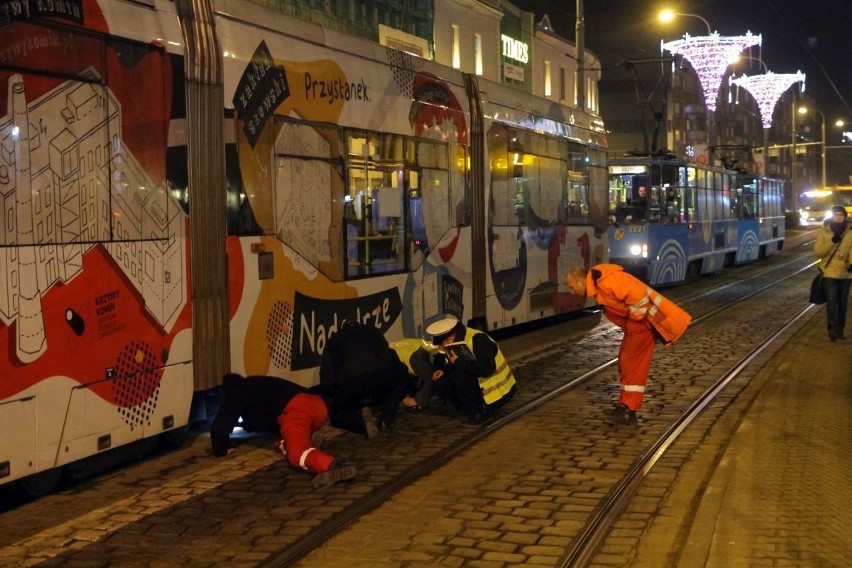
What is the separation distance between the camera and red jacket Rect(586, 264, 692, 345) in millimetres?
8547

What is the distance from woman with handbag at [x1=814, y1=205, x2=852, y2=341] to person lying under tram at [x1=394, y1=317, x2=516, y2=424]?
6556 mm

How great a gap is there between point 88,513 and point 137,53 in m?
2.95

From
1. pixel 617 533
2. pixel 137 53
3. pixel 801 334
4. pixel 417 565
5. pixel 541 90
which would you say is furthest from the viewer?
pixel 541 90

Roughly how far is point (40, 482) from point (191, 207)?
212 centimetres

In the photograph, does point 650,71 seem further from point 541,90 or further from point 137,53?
point 137,53

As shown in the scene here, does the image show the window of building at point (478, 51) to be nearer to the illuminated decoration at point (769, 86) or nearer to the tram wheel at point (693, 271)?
the illuminated decoration at point (769, 86)

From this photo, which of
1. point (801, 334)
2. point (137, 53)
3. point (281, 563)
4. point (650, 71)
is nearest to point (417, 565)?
point (281, 563)

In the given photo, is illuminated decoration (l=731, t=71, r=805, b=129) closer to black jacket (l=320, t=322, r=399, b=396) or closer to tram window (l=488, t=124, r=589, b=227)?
tram window (l=488, t=124, r=589, b=227)

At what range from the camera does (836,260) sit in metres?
13.8

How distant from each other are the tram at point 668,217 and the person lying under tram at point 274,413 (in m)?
16.7

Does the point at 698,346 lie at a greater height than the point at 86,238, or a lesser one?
lesser

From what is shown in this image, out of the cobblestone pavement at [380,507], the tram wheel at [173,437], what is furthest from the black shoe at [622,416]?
the tram wheel at [173,437]

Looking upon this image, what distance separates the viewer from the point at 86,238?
6.49 meters

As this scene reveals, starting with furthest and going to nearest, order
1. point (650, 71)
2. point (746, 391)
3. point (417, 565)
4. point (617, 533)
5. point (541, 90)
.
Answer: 1. point (650, 71)
2. point (541, 90)
3. point (746, 391)
4. point (617, 533)
5. point (417, 565)
